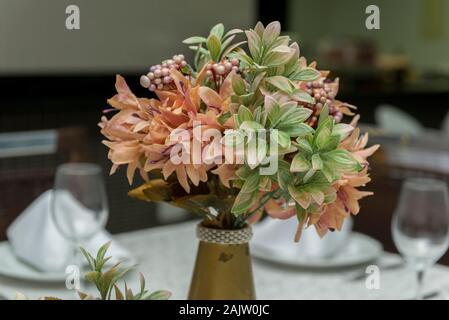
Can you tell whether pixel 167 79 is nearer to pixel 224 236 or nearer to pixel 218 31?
pixel 218 31

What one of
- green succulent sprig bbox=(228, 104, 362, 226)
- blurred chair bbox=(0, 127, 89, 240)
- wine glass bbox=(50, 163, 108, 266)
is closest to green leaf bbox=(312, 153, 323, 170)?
green succulent sprig bbox=(228, 104, 362, 226)

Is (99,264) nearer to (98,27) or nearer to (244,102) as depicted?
(244,102)

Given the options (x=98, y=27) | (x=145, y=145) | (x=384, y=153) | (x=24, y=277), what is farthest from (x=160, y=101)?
(x=98, y=27)

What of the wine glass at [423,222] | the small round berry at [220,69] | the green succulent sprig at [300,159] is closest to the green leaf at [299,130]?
the green succulent sprig at [300,159]

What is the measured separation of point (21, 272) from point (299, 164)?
60cm

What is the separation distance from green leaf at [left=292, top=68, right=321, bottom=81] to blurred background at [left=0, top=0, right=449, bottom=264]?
0.17 meters

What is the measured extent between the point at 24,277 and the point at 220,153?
547 millimetres

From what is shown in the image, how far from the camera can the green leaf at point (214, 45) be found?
0.75 meters

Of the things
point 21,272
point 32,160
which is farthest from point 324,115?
point 32,160

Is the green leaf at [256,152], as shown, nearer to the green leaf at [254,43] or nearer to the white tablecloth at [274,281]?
the green leaf at [254,43]

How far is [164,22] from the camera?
339cm

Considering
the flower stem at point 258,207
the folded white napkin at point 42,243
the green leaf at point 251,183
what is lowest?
the folded white napkin at point 42,243

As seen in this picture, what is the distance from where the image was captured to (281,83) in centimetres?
68
